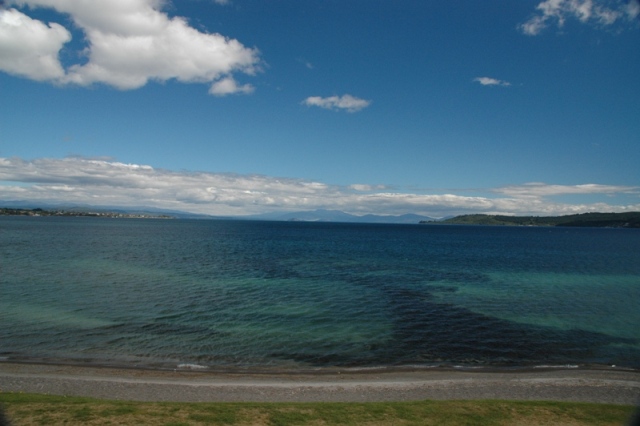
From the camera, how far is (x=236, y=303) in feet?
109

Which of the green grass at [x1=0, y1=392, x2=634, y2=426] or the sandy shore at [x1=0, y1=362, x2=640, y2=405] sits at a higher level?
the green grass at [x1=0, y1=392, x2=634, y2=426]

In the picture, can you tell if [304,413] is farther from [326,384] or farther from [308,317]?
[308,317]

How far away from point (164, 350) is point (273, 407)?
11.5 meters

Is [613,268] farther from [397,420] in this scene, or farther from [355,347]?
[397,420]

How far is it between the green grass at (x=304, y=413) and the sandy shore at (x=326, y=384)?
1.98 m

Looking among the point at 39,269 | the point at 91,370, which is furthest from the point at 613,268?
the point at 39,269

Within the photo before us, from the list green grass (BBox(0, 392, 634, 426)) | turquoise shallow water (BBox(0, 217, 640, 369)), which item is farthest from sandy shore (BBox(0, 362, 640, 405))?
green grass (BBox(0, 392, 634, 426))

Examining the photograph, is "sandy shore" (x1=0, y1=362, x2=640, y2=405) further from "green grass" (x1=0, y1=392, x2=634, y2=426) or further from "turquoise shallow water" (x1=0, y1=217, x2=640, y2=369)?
"green grass" (x1=0, y1=392, x2=634, y2=426)

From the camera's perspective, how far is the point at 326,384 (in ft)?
56.2

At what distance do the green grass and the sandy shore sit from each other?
1.98 meters

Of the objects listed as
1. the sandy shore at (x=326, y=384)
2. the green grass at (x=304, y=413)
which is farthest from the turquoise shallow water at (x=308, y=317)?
the green grass at (x=304, y=413)

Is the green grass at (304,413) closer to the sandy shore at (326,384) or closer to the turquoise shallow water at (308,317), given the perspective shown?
the sandy shore at (326,384)

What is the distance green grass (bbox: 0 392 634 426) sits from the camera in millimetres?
11086

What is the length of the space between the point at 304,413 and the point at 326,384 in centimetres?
494
